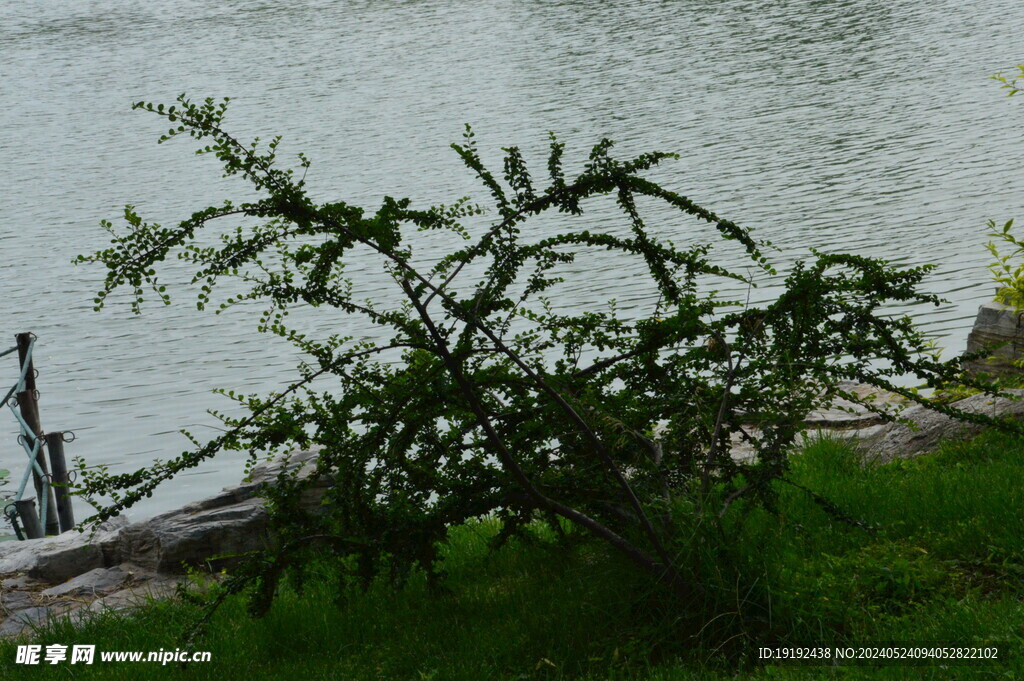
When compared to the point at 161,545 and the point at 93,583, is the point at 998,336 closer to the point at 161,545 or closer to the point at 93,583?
the point at 161,545

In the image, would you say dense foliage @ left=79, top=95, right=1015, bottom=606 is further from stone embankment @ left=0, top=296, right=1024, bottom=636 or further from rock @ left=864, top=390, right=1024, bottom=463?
rock @ left=864, top=390, right=1024, bottom=463

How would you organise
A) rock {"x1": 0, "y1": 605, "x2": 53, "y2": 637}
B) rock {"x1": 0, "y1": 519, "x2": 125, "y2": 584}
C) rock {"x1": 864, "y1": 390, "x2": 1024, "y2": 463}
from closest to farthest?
rock {"x1": 0, "y1": 605, "x2": 53, "y2": 637}, rock {"x1": 864, "y1": 390, "x2": 1024, "y2": 463}, rock {"x1": 0, "y1": 519, "x2": 125, "y2": 584}

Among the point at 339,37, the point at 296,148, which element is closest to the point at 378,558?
the point at 296,148

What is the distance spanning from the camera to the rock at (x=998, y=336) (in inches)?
297

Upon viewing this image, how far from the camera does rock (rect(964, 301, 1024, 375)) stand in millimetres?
7547

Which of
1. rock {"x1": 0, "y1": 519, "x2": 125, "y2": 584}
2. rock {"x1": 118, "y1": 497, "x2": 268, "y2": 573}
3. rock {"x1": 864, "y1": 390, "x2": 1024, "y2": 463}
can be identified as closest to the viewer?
rock {"x1": 864, "y1": 390, "x2": 1024, "y2": 463}

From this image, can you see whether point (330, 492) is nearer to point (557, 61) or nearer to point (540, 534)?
point (540, 534)

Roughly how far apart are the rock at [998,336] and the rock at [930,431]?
100 centimetres

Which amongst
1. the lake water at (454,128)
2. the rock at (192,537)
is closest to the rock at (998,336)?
the lake water at (454,128)

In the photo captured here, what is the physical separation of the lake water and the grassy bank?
1.96 m

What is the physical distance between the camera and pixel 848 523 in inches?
188

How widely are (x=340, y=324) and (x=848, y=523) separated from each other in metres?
9.68

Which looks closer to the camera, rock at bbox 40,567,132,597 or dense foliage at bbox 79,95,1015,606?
dense foliage at bbox 79,95,1015,606

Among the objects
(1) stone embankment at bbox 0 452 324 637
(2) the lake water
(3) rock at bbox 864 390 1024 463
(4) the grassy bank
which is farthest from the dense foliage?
(2) the lake water
